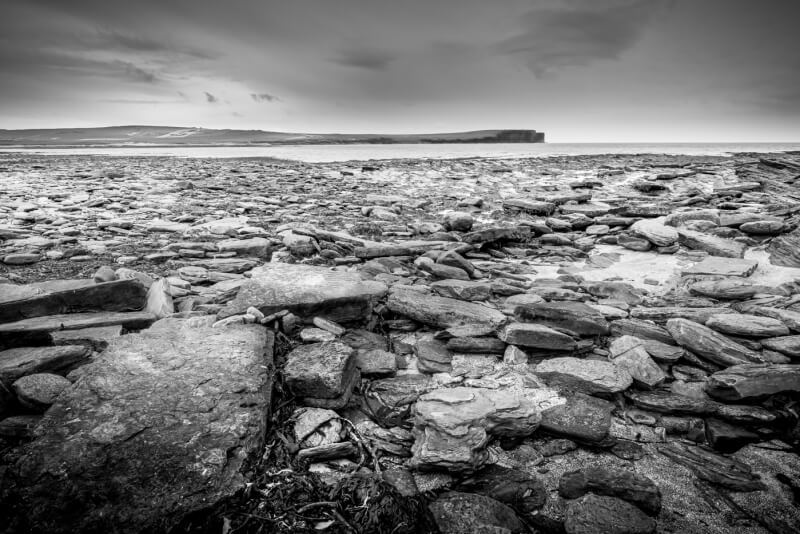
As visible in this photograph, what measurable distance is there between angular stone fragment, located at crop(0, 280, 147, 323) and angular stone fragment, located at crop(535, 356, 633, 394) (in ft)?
11.2

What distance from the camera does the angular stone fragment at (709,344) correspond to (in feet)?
8.66

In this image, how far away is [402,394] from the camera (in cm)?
249

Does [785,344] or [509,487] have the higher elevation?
[785,344]

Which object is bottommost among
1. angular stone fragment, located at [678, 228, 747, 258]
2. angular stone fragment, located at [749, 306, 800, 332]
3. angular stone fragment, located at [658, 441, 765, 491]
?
angular stone fragment, located at [658, 441, 765, 491]

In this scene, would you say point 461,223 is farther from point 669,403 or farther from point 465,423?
point 465,423

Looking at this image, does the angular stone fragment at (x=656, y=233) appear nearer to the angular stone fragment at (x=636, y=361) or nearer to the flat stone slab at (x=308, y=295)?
the angular stone fragment at (x=636, y=361)

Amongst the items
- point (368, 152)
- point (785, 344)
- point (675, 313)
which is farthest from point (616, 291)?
point (368, 152)

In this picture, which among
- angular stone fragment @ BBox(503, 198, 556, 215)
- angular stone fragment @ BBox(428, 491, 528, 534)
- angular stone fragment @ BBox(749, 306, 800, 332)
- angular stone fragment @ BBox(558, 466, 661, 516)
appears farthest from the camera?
angular stone fragment @ BBox(503, 198, 556, 215)

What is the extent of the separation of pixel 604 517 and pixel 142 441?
2037 mm

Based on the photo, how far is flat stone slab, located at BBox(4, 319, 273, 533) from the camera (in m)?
1.44

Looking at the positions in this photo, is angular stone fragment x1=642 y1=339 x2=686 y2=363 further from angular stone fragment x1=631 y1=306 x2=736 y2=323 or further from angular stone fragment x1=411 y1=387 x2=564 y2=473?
angular stone fragment x1=411 y1=387 x2=564 y2=473

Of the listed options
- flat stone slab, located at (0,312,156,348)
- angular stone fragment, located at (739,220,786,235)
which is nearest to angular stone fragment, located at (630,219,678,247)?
angular stone fragment, located at (739,220,786,235)

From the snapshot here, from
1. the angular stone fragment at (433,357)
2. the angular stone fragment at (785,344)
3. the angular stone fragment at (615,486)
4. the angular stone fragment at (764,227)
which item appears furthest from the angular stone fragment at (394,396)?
the angular stone fragment at (764,227)

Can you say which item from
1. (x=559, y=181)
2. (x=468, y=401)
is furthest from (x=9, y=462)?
(x=559, y=181)
